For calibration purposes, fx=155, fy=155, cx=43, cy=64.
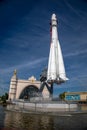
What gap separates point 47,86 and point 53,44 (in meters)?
28.4

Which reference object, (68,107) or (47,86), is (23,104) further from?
(47,86)

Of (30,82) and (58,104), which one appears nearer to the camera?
(58,104)

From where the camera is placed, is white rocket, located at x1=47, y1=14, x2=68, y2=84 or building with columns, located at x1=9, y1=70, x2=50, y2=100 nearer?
white rocket, located at x1=47, y1=14, x2=68, y2=84

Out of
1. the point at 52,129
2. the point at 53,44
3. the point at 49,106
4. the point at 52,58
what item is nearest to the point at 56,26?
the point at 53,44

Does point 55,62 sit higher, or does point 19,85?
point 55,62

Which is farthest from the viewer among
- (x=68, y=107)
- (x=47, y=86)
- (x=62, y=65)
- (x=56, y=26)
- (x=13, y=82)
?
(x=13, y=82)

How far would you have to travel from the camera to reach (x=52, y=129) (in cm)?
1653

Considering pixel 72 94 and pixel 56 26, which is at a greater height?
pixel 56 26

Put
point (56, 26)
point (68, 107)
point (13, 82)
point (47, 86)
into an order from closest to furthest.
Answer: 1. point (68, 107)
2. point (56, 26)
3. point (47, 86)
4. point (13, 82)

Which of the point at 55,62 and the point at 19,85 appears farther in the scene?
the point at 19,85

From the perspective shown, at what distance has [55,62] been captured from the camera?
178ft

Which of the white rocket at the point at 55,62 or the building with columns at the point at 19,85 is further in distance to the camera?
the building with columns at the point at 19,85

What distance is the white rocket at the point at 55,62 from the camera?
51.8 meters

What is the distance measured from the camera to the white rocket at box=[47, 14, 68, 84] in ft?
170
